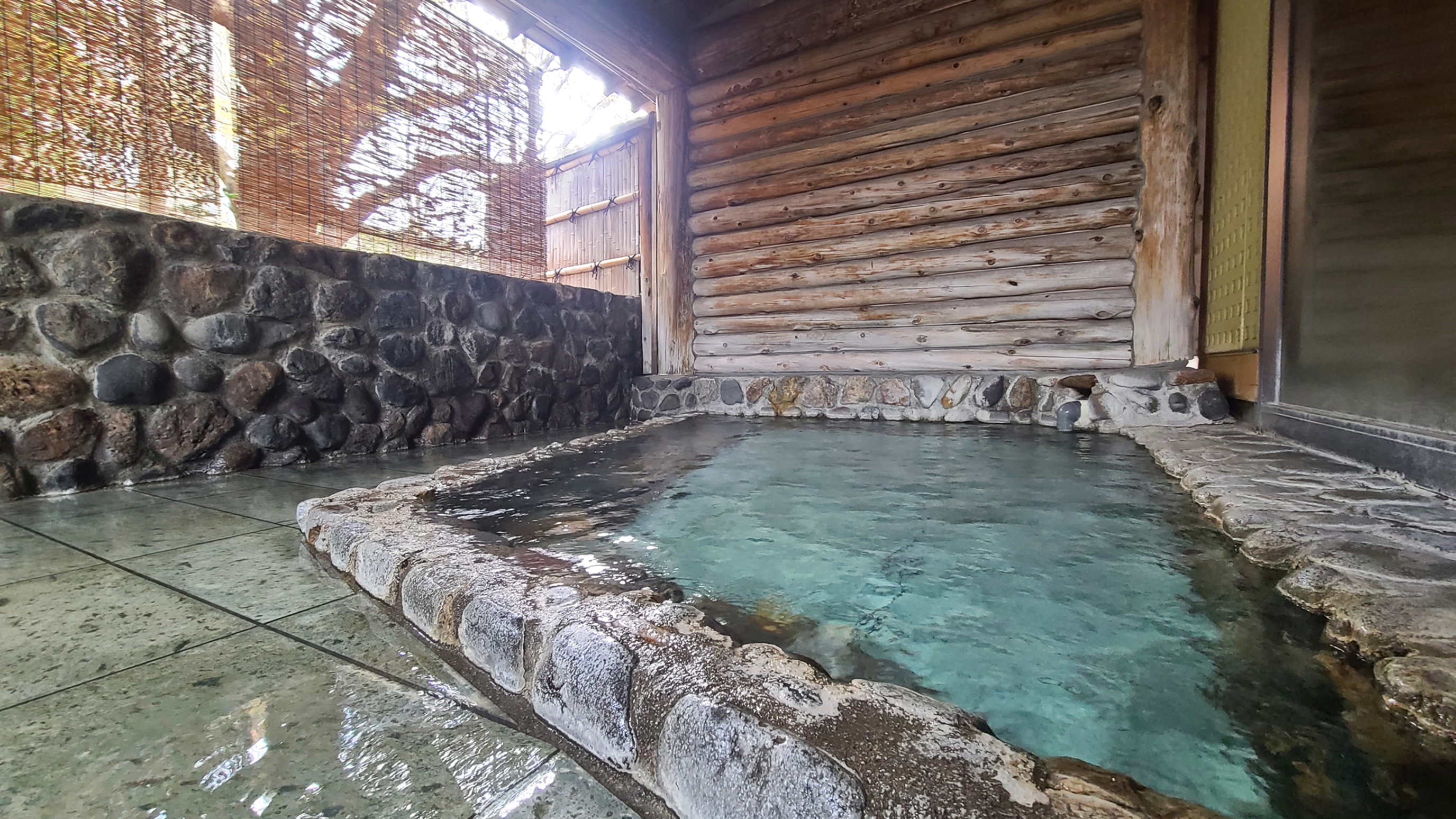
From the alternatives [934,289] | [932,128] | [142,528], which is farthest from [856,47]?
[142,528]

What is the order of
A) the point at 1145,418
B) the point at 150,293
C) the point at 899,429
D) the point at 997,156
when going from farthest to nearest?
the point at 997,156 → the point at 899,429 → the point at 1145,418 → the point at 150,293

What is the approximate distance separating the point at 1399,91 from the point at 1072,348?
194 centimetres

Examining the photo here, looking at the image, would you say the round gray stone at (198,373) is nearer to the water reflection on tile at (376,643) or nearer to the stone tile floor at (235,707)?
the stone tile floor at (235,707)

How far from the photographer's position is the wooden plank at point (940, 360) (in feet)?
11.8

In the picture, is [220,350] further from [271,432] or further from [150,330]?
[271,432]

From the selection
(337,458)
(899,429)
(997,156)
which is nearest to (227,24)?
(337,458)

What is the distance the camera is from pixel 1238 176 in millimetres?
2824

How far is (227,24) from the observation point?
8.98 feet

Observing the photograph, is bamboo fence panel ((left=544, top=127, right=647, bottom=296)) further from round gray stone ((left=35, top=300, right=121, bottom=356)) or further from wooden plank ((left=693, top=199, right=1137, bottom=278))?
round gray stone ((left=35, top=300, right=121, bottom=356))

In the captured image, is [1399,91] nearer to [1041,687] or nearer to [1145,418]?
[1145,418]

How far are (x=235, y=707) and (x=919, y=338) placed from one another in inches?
157

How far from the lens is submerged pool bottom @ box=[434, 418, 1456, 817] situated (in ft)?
2.03

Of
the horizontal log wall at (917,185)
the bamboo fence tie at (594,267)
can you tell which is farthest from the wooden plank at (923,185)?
the bamboo fence tie at (594,267)

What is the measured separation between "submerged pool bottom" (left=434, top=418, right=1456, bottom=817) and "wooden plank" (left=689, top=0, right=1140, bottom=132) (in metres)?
2.95
